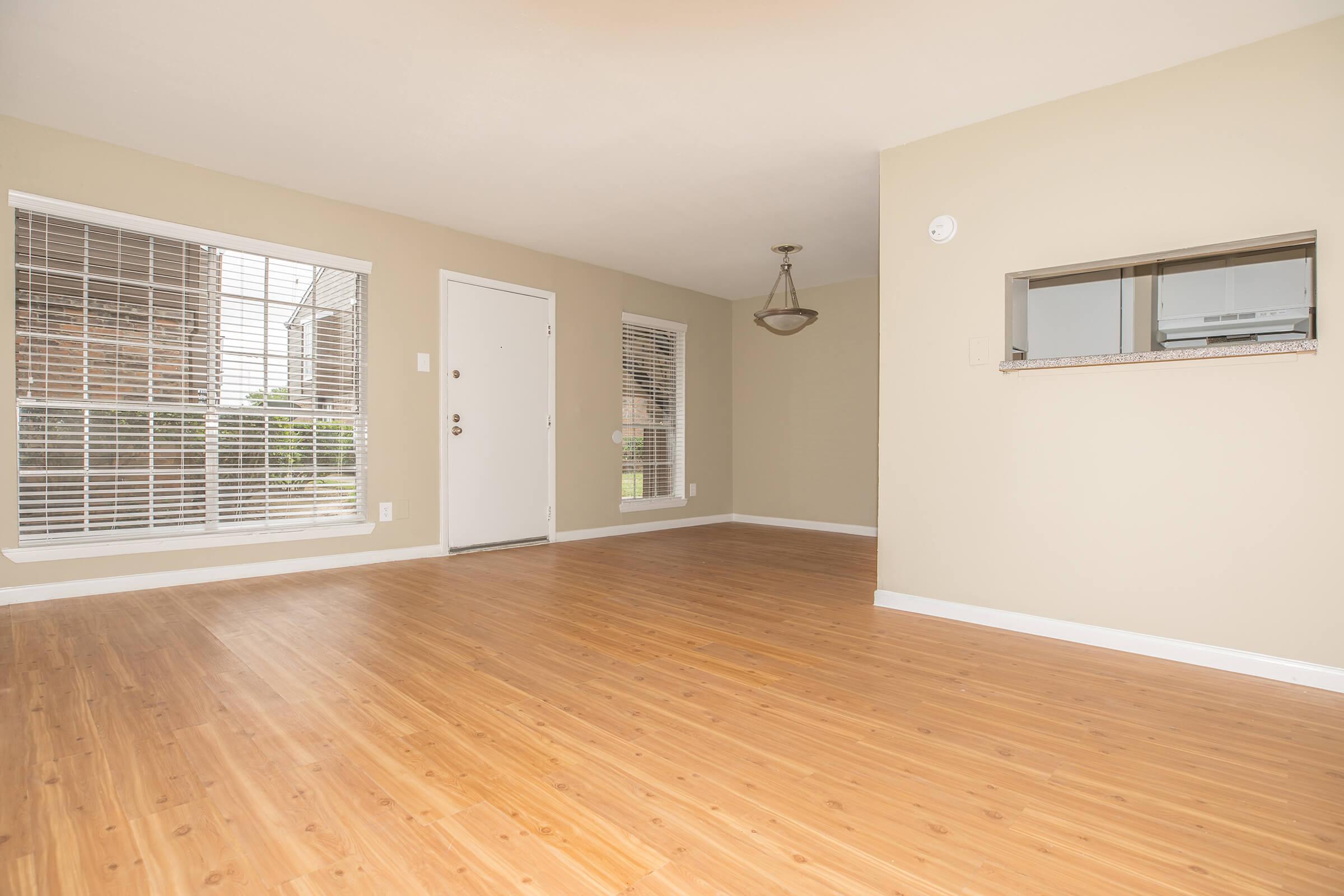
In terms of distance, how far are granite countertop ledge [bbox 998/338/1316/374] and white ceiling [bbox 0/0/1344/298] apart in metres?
1.19

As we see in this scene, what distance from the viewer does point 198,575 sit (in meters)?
3.89

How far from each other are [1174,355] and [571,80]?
2838mm

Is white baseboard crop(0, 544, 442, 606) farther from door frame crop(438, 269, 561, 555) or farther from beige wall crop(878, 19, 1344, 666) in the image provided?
beige wall crop(878, 19, 1344, 666)

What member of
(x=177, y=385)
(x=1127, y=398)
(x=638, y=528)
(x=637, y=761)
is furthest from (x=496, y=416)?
(x=1127, y=398)

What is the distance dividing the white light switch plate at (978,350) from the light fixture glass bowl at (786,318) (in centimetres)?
205

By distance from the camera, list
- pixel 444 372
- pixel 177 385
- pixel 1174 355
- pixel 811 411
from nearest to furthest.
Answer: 1. pixel 1174 355
2. pixel 177 385
3. pixel 444 372
4. pixel 811 411

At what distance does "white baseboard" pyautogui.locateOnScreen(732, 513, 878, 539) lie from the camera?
661 cm

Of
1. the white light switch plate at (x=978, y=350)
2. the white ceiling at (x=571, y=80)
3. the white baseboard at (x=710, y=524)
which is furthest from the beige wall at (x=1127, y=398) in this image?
the white baseboard at (x=710, y=524)

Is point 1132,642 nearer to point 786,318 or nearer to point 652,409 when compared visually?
point 786,318

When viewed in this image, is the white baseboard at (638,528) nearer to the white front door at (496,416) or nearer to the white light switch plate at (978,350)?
the white front door at (496,416)

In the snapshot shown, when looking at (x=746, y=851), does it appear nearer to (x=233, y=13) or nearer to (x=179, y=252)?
(x=233, y=13)

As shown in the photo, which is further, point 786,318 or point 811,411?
point 811,411

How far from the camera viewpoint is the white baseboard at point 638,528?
592 centimetres

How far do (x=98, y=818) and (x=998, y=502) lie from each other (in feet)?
11.1
